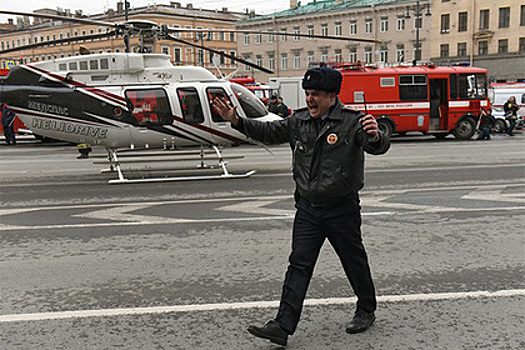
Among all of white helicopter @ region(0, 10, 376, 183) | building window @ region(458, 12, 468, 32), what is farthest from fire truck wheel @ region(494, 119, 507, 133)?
building window @ region(458, 12, 468, 32)

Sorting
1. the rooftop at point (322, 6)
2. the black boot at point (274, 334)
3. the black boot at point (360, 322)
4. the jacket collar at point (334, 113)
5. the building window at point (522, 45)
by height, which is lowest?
the black boot at point (360, 322)

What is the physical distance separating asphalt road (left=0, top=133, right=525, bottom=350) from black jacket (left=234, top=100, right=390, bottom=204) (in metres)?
1.07

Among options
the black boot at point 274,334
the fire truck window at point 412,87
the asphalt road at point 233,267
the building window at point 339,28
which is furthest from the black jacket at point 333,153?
the building window at point 339,28

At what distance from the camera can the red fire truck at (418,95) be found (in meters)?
21.0

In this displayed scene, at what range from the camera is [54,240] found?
261 inches

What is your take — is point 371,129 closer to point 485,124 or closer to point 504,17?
point 485,124

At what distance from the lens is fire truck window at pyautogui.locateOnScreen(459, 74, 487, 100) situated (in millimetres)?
21594

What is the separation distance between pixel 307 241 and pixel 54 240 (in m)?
4.08

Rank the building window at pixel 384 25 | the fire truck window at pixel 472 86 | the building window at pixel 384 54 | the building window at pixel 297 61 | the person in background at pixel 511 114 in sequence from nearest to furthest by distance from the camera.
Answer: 1. the fire truck window at pixel 472 86
2. the person in background at pixel 511 114
3. the building window at pixel 384 25
4. the building window at pixel 384 54
5. the building window at pixel 297 61

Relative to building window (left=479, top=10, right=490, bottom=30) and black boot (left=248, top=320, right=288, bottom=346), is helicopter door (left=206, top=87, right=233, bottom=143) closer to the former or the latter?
black boot (left=248, top=320, right=288, bottom=346)

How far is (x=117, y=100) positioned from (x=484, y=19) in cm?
5398

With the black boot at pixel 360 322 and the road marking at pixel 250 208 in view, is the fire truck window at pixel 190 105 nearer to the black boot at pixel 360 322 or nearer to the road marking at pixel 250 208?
the road marking at pixel 250 208

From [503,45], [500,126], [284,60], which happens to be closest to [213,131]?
[500,126]

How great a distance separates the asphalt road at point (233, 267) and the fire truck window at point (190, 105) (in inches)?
74.1
